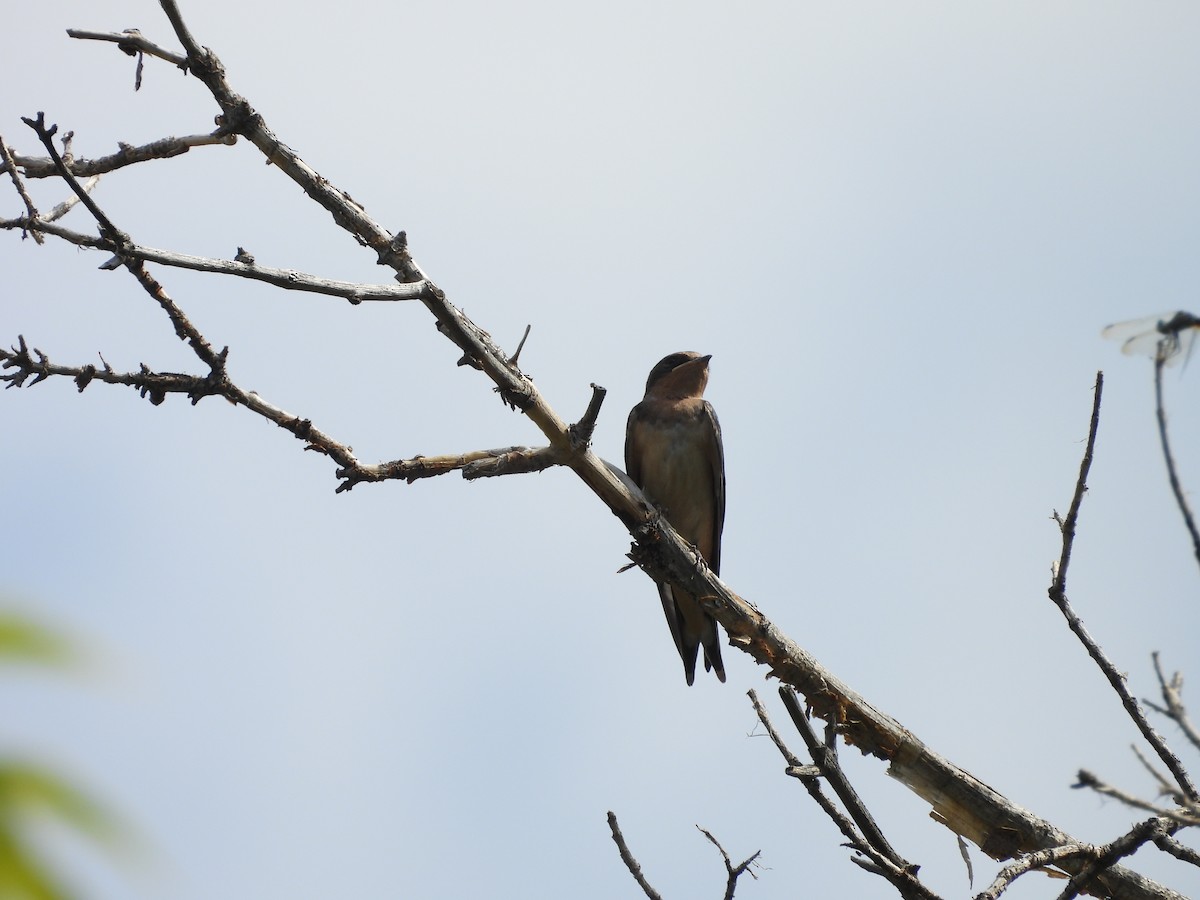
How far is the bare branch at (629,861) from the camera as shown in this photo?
6453 mm

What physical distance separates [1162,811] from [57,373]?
4798 mm

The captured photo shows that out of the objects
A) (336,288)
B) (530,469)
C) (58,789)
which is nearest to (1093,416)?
(530,469)

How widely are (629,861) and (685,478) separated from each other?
4.77m

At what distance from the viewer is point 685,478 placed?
10.8 meters

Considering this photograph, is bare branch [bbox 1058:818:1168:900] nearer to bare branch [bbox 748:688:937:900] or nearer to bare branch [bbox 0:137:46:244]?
bare branch [bbox 748:688:937:900]

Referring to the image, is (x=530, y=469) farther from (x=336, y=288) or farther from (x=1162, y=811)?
(x=1162, y=811)

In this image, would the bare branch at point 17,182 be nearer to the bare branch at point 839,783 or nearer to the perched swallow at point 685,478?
the bare branch at point 839,783

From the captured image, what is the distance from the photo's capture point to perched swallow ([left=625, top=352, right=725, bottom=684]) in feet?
34.9

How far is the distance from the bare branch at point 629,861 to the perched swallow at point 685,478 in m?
4.00

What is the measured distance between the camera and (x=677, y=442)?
10.8 meters

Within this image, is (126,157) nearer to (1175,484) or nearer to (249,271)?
(249,271)

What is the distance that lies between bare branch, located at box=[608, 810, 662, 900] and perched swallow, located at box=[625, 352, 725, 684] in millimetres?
4002

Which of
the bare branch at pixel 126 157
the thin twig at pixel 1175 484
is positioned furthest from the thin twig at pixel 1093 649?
the bare branch at pixel 126 157

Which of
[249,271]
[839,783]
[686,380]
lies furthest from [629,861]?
[686,380]
